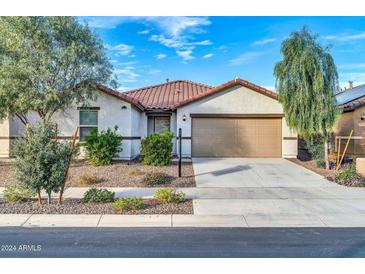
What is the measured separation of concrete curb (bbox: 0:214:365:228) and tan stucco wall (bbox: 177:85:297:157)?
1042 centimetres

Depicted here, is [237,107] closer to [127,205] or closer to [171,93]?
[171,93]

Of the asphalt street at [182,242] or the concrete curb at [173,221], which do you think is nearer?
the asphalt street at [182,242]

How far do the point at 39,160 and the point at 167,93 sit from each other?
52.8ft

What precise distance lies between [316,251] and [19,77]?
436 inches

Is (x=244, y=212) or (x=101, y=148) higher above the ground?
(x=101, y=148)

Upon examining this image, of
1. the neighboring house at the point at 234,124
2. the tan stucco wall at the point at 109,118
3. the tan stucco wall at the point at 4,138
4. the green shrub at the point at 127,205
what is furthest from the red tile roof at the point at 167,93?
the green shrub at the point at 127,205

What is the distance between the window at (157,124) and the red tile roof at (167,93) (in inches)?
35.3

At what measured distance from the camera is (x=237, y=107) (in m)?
17.5

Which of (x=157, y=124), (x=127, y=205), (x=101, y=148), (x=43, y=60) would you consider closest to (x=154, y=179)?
(x=127, y=205)

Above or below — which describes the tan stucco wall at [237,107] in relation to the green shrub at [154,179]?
above

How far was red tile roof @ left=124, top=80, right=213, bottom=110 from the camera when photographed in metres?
20.0

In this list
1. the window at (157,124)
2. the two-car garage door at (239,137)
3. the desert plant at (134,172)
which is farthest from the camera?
the window at (157,124)

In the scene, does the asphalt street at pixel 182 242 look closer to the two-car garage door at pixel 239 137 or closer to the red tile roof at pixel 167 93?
the two-car garage door at pixel 239 137

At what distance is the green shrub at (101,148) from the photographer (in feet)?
45.3
